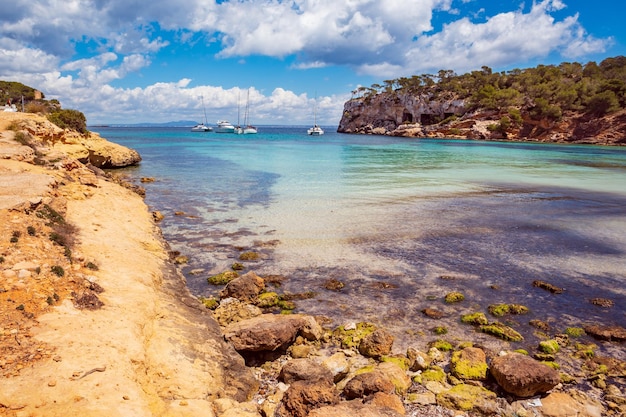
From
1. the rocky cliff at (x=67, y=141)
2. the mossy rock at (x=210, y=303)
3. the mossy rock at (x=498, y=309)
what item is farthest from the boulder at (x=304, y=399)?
the rocky cliff at (x=67, y=141)

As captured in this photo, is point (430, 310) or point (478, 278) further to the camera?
point (478, 278)

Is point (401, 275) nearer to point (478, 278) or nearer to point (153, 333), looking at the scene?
point (478, 278)

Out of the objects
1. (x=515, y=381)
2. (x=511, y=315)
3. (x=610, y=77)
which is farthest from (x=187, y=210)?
(x=610, y=77)

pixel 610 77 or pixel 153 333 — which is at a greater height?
pixel 610 77

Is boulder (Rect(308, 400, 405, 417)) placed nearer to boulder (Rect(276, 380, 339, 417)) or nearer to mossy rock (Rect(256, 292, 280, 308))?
boulder (Rect(276, 380, 339, 417))

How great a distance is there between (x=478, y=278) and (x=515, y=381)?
18.4 feet

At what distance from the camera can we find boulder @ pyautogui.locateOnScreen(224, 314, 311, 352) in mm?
7699

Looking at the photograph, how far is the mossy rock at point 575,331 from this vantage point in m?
8.86

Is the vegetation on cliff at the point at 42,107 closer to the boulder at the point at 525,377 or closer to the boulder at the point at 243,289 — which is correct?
the boulder at the point at 243,289

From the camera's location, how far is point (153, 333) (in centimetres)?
703

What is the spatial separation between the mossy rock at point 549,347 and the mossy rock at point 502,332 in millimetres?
457

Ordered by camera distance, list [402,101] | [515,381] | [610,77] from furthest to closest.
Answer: [402,101]
[610,77]
[515,381]

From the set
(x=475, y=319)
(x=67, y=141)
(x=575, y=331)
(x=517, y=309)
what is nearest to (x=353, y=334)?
(x=475, y=319)

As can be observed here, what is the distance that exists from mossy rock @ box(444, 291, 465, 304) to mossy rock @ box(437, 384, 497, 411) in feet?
11.8
